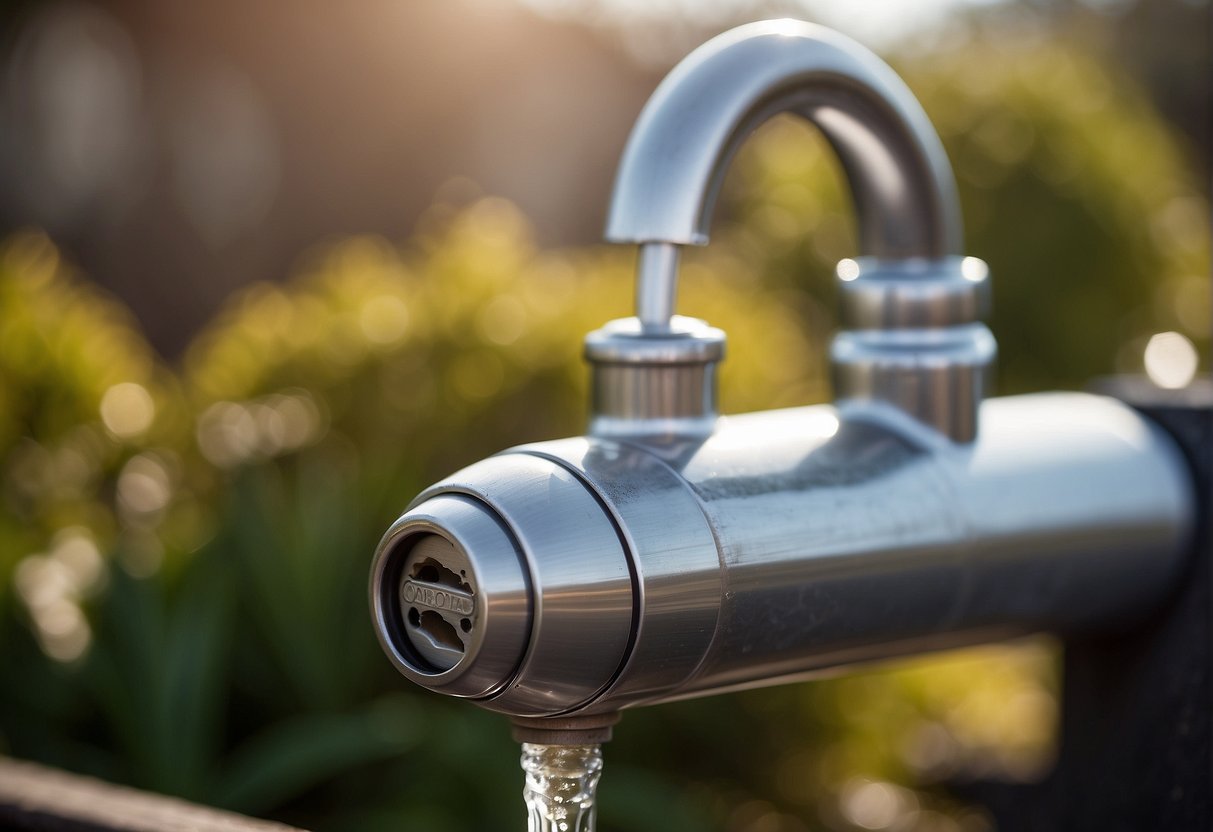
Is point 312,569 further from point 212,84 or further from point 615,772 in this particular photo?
point 212,84

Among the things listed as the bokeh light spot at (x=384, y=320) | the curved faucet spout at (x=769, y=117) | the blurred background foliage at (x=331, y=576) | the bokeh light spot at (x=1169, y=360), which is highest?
the curved faucet spout at (x=769, y=117)

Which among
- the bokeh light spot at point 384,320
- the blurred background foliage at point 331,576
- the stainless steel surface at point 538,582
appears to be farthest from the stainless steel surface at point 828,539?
the bokeh light spot at point 384,320

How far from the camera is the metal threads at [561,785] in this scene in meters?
0.51

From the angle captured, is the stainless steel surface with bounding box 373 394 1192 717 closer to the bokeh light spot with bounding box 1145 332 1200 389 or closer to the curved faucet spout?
the curved faucet spout

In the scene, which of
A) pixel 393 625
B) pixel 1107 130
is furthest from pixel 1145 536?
pixel 1107 130

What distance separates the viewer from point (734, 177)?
512 centimetres

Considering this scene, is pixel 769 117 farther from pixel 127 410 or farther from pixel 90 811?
pixel 127 410

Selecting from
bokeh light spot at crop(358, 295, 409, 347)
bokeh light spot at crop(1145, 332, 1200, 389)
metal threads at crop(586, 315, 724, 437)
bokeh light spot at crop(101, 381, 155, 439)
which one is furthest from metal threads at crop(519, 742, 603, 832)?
bokeh light spot at crop(101, 381, 155, 439)

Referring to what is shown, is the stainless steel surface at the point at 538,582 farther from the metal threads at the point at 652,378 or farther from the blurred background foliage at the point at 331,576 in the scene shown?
the blurred background foliage at the point at 331,576

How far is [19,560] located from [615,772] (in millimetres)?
736

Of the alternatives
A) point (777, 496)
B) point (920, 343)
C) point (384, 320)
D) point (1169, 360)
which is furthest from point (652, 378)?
point (384, 320)

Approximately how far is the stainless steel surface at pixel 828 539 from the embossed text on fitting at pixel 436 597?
0.02 m

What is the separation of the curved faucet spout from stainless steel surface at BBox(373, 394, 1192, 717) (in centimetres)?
9

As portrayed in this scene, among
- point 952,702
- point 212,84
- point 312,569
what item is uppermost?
point 212,84
